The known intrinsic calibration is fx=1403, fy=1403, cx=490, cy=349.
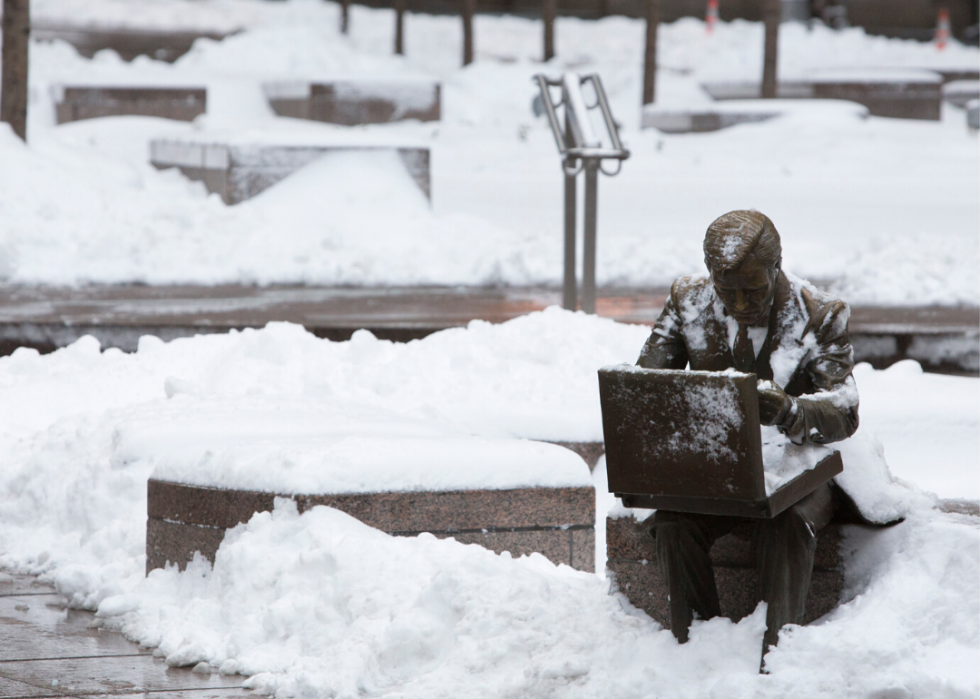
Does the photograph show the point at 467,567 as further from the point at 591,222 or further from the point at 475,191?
the point at 475,191

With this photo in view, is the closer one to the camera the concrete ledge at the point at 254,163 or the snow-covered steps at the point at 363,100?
the concrete ledge at the point at 254,163

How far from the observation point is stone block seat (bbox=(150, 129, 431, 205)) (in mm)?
12844

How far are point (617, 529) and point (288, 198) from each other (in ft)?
30.4

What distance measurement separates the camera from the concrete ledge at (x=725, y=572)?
150 inches

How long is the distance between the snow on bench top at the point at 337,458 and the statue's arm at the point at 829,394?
1294 millimetres

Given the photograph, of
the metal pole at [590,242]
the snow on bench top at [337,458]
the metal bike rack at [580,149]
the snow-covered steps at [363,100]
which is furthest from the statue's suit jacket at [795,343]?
the snow-covered steps at [363,100]

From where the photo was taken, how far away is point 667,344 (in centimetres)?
381

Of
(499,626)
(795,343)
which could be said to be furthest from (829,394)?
(499,626)

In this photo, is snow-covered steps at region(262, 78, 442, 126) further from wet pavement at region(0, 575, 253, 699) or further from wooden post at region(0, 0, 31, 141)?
wet pavement at region(0, 575, 253, 699)

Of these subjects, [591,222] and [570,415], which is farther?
[591,222]

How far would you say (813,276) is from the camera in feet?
36.1

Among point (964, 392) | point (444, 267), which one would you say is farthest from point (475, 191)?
point (964, 392)

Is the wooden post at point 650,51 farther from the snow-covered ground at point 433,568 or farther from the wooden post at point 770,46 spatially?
the snow-covered ground at point 433,568

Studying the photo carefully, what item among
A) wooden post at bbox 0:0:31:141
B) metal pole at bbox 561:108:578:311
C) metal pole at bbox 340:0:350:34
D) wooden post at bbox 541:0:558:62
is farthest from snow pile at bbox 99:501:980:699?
metal pole at bbox 340:0:350:34
